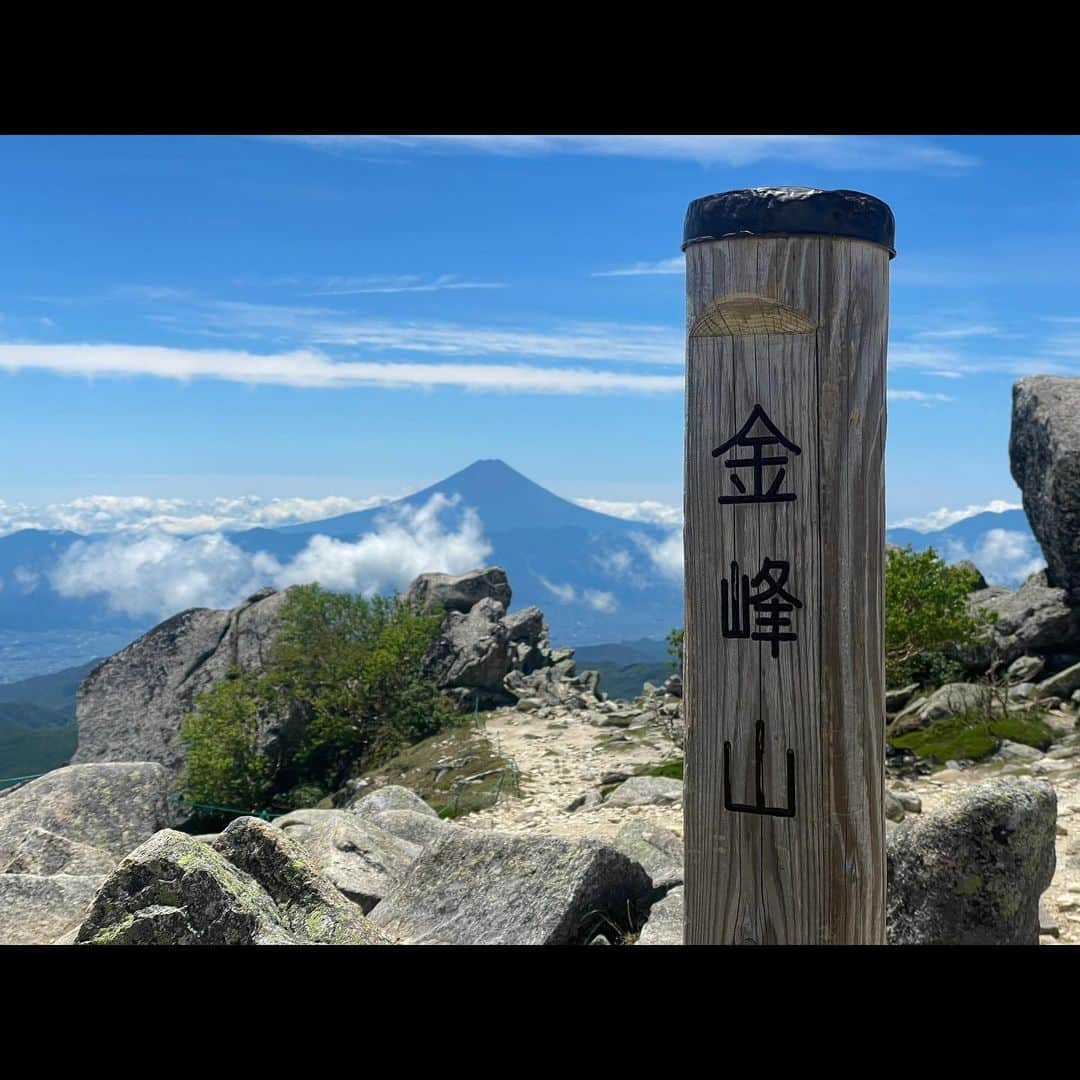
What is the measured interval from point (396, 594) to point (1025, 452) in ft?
55.4

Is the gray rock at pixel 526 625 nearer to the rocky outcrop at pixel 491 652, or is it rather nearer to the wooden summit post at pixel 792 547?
the rocky outcrop at pixel 491 652

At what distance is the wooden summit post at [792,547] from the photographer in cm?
350

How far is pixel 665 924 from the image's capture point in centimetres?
686

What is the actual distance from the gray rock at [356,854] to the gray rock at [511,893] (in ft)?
2.61

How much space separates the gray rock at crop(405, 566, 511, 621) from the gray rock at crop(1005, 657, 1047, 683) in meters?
15.4

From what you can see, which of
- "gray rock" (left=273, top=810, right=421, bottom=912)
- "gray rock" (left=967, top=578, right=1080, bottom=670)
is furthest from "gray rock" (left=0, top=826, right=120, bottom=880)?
"gray rock" (left=967, top=578, right=1080, bottom=670)

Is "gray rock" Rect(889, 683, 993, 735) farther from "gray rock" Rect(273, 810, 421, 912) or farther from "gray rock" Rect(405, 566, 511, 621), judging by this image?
"gray rock" Rect(405, 566, 511, 621)

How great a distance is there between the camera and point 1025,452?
21500 millimetres

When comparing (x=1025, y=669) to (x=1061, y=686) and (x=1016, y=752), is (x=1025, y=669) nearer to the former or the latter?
(x=1061, y=686)

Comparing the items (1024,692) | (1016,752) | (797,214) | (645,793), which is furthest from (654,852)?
(1024,692)

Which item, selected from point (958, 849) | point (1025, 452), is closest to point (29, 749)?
point (1025, 452)

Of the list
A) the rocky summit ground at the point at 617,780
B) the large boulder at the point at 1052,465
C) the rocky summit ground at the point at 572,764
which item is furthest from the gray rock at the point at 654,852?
the large boulder at the point at 1052,465
